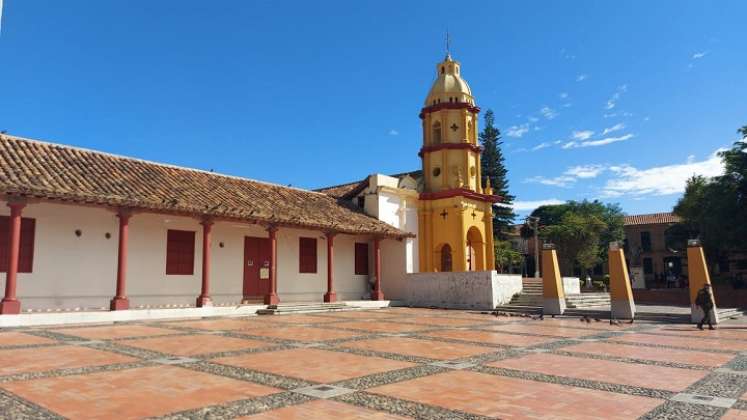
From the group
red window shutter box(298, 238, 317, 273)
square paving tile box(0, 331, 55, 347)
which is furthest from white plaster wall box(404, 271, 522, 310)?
square paving tile box(0, 331, 55, 347)

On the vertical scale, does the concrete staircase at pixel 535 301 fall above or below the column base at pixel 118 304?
below

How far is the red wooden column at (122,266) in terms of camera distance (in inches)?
594

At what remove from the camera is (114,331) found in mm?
12133

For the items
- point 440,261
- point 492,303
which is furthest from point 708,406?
point 440,261

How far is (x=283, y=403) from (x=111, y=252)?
45.2ft

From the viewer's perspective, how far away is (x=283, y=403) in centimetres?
537

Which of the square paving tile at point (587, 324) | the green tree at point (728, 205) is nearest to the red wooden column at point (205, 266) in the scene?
the square paving tile at point (587, 324)

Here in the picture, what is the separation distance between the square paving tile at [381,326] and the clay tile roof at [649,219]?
45682 millimetres

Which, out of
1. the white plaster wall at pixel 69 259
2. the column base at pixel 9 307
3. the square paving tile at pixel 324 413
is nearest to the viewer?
the square paving tile at pixel 324 413

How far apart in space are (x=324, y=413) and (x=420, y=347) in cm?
493

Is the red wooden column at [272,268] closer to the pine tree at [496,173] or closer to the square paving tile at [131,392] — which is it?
the square paving tile at [131,392]

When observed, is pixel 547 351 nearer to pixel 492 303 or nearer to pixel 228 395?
pixel 228 395

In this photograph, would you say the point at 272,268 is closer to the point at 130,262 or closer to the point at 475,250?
the point at 130,262

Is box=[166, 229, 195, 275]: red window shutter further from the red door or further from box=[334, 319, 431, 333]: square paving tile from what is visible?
box=[334, 319, 431, 333]: square paving tile
